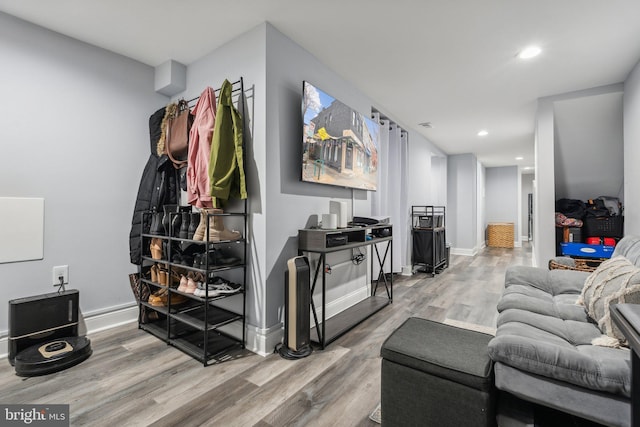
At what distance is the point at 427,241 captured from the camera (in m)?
4.68

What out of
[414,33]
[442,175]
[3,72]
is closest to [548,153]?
[414,33]

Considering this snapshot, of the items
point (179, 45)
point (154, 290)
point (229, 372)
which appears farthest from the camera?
point (154, 290)

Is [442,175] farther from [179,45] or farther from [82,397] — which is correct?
[82,397]

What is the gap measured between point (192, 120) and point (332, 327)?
205 cm

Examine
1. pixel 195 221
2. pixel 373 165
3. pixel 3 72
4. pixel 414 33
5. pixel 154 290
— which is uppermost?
pixel 414 33

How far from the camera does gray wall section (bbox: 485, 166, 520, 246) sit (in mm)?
8359

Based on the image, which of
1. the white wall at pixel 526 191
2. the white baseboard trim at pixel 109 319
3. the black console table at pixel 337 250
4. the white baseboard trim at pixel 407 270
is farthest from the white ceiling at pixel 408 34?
the white wall at pixel 526 191

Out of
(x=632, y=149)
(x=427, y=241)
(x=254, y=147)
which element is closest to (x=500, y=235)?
(x=427, y=241)

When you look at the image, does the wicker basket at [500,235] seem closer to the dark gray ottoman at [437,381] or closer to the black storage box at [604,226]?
the black storage box at [604,226]

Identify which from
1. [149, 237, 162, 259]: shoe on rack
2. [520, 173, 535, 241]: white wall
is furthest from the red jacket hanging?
[520, 173, 535, 241]: white wall

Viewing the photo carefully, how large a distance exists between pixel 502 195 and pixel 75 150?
372 inches

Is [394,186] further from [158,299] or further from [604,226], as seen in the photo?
[158,299]

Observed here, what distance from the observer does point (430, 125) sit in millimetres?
4684

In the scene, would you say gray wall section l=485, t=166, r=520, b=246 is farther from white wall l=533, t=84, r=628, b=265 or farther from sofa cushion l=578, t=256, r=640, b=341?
sofa cushion l=578, t=256, r=640, b=341
